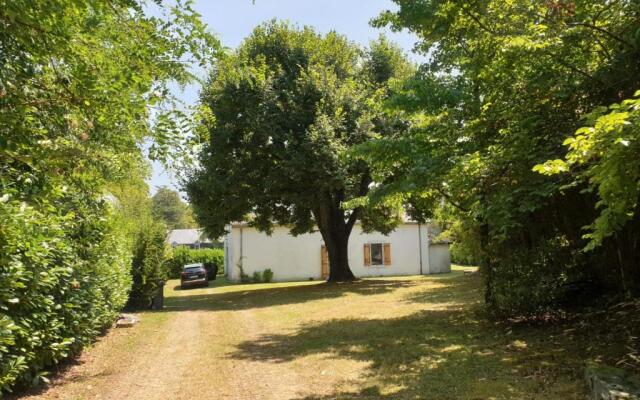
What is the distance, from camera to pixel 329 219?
25500 mm

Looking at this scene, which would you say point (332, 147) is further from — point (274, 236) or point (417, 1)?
point (274, 236)

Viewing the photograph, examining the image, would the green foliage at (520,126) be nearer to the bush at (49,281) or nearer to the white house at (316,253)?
the bush at (49,281)

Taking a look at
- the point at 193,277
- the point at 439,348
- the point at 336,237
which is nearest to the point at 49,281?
the point at 439,348

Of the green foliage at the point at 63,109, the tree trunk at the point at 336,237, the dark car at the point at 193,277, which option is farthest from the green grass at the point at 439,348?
the dark car at the point at 193,277

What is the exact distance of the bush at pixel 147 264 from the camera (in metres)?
16.3

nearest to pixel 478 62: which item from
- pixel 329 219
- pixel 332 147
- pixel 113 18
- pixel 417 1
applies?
pixel 417 1

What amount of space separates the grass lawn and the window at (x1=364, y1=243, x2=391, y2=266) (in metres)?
20.2

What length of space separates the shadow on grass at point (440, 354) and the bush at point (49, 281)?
2790 millimetres

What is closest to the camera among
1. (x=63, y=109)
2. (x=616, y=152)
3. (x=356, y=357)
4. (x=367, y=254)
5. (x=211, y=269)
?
(x=616, y=152)

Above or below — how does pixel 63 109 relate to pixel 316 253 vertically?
above

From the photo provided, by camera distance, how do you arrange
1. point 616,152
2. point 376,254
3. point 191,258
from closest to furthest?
point 616,152 → point 376,254 → point 191,258

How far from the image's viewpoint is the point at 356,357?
27.6 ft

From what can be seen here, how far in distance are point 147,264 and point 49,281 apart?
10372mm

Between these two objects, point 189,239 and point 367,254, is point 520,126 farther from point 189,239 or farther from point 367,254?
point 189,239
